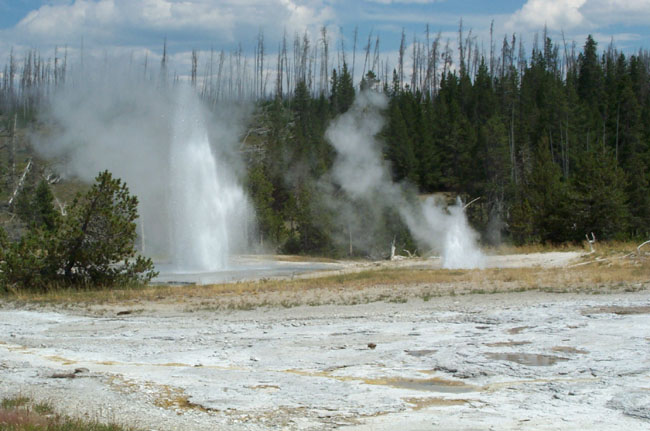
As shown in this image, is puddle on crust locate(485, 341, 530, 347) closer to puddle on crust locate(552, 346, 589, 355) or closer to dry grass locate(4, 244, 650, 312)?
puddle on crust locate(552, 346, 589, 355)

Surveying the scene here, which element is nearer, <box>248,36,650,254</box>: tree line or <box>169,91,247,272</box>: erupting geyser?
<box>169,91,247,272</box>: erupting geyser

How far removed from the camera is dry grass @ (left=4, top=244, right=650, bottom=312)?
20078mm

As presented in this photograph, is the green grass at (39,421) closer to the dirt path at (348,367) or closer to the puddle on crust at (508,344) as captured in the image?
the dirt path at (348,367)

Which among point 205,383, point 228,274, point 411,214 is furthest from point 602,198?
point 205,383

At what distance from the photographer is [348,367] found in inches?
448

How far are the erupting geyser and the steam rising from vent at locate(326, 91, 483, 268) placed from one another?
1169cm

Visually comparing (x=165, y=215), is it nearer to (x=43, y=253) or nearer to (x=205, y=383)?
(x=43, y=253)

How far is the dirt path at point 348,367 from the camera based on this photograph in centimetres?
866

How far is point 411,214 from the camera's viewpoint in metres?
50.3

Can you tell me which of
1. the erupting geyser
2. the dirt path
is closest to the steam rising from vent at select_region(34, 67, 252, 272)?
the erupting geyser

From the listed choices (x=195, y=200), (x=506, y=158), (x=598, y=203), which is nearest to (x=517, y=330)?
(x=195, y=200)

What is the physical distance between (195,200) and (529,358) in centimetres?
2624

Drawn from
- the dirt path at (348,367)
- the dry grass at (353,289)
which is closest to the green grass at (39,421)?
the dirt path at (348,367)

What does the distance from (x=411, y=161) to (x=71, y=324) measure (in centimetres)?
5104
